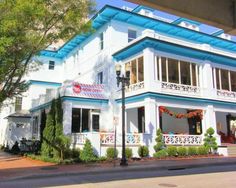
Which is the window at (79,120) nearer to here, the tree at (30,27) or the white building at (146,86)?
the white building at (146,86)

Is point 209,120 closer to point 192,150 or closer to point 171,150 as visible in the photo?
point 192,150

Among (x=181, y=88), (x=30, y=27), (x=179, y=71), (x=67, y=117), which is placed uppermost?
(x=30, y=27)

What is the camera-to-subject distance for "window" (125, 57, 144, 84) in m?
24.7

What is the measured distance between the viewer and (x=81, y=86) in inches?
937

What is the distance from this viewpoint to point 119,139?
21.0 metres

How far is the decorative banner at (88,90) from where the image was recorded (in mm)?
23484

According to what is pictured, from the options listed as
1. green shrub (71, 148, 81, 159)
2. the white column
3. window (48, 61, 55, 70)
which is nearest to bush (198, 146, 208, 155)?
the white column

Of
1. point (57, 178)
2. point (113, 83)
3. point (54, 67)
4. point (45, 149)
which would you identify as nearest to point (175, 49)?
point (113, 83)

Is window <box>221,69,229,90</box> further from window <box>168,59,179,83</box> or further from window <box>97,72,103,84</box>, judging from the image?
window <box>97,72,103,84</box>

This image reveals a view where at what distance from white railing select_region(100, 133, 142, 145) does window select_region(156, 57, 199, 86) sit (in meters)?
5.89

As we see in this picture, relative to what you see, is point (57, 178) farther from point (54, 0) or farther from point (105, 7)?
point (105, 7)

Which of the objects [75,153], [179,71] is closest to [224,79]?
[179,71]

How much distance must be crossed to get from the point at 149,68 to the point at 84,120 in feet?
22.4

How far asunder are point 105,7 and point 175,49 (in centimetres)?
683
